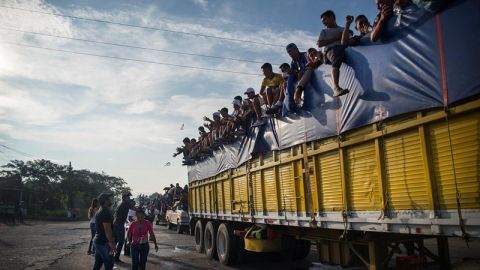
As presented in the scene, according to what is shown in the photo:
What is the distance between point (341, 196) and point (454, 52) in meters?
2.15

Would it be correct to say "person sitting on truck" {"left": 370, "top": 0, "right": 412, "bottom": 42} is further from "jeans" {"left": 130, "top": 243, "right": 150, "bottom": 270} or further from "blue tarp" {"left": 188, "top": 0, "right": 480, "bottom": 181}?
"jeans" {"left": 130, "top": 243, "right": 150, "bottom": 270}

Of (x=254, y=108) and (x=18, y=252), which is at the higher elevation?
(x=254, y=108)

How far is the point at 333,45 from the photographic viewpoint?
4641mm

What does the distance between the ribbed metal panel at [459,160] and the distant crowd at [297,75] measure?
42.8 inches

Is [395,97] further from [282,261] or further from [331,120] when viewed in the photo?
[282,261]

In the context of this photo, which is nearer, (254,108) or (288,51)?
(288,51)

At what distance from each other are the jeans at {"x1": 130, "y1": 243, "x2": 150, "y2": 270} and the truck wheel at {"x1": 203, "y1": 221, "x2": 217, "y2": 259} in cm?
330

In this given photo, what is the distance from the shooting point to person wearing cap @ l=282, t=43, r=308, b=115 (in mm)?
5855

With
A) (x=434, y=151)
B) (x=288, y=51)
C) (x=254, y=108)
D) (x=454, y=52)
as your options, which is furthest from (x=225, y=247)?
(x=454, y=52)

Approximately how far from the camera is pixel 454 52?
321 centimetres

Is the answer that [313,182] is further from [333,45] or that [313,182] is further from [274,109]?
[333,45]

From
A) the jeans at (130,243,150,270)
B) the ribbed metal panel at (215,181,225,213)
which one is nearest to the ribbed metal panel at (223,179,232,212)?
the ribbed metal panel at (215,181,225,213)

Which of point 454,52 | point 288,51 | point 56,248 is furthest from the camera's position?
point 56,248

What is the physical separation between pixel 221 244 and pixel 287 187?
4140 mm
